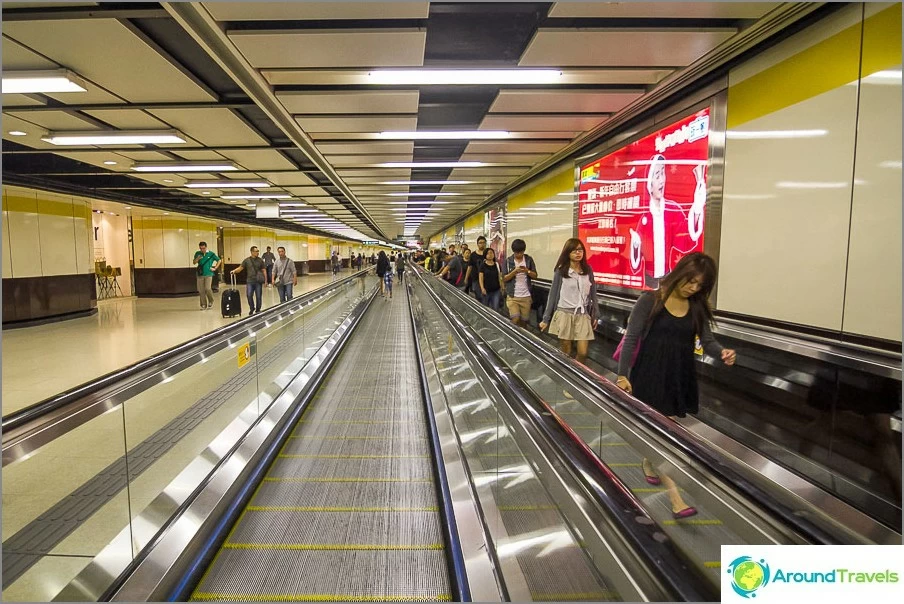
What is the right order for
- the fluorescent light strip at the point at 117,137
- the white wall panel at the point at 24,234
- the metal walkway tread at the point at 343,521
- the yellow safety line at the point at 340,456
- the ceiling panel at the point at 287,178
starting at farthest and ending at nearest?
the white wall panel at the point at 24,234, the ceiling panel at the point at 287,178, the fluorescent light strip at the point at 117,137, the yellow safety line at the point at 340,456, the metal walkway tread at the point at 343,521

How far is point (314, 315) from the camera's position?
7273mm

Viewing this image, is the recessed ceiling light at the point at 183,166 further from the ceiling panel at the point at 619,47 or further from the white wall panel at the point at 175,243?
the white wall panel at the point at 175,243

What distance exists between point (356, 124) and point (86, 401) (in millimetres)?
4996

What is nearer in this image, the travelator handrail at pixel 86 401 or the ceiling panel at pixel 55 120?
the travelator handrail at pixel 86 401

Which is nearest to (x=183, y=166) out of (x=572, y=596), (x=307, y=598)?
(x=307, y=598)

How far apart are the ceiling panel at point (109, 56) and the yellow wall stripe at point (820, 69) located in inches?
202

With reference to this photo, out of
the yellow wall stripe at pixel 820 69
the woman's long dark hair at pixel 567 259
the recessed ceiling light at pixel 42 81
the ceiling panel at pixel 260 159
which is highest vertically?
the ceiling panel at pixel 260 159

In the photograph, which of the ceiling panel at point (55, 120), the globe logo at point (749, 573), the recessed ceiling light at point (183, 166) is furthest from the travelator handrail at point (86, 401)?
the recessed ceiling light at point (183, 166)

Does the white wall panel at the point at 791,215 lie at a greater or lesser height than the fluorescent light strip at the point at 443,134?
lesser

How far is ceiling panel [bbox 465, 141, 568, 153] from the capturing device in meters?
7.57

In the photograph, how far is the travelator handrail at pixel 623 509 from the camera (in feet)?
3.28

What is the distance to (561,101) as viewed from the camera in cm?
546

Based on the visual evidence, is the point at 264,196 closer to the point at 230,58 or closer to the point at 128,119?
the point at 128,119

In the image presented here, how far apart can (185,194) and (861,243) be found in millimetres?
15148
